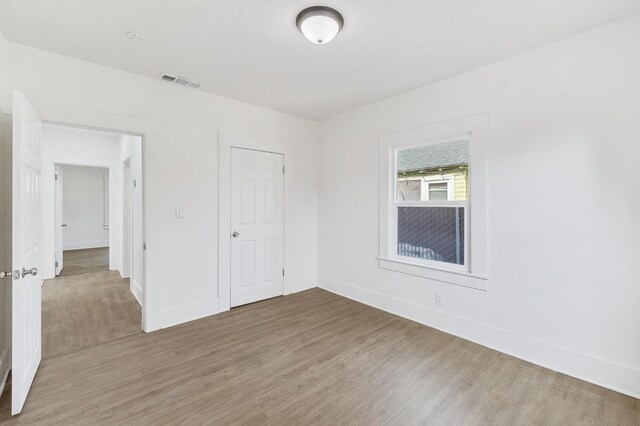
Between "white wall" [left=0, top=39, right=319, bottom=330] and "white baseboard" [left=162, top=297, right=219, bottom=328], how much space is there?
0.04 ft

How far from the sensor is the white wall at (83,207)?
8.27 meters

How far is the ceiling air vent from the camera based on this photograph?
9.71 ft

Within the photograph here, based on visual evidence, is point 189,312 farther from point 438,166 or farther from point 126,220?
point 438,166

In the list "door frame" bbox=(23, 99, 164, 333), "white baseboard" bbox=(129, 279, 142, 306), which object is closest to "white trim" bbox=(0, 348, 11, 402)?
"door frame" bbox=(23, 99, 164, 333)

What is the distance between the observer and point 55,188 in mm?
5250

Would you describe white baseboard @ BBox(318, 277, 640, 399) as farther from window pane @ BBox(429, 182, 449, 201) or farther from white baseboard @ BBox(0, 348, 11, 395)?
white baseboard @ BBox(0, 348, 11, 395)

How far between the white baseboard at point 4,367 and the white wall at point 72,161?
3523 millimetres

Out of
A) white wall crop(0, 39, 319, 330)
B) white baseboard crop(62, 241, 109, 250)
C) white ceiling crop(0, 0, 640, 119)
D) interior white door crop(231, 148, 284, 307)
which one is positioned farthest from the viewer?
white baseboard crop(62, 241, 109, 250)

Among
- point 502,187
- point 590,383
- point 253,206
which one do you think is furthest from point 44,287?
point 590,383

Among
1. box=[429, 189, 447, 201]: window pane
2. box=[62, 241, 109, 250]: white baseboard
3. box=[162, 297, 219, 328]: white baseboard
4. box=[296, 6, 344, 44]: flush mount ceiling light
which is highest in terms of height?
box=[296, 6, 344, 44]: flush mount ceiling light

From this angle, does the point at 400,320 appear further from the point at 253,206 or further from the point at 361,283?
the point at 253,206

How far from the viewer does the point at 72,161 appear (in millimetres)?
5340

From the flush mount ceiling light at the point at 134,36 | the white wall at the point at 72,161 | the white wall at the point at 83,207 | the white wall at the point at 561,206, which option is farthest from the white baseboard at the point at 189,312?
the white wall at the point at 83,207

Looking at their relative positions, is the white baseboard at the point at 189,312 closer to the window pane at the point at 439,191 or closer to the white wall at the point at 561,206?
the white wall at the point at 561,206
